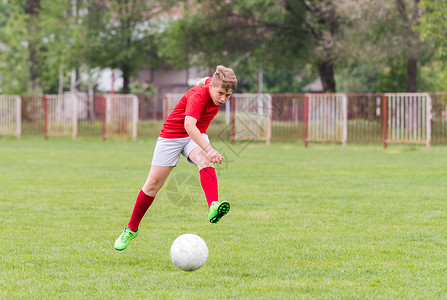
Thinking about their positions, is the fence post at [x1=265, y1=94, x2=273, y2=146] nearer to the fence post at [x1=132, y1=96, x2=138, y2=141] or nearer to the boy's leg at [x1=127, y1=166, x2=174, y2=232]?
the fence post at [x1=132, y1=96, x2=138, y2=141]

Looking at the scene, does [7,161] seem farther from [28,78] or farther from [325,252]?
[28,78]

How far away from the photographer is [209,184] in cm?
688

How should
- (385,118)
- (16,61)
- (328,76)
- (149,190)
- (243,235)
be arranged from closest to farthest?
1. (149,190)
2. (243,235)
3. (385,118)
4. (328,76)
5. (16,61)

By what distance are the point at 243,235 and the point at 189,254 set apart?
2.29 metres

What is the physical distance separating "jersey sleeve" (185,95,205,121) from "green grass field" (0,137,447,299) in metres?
1.36

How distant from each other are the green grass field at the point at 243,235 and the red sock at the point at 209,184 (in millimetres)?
583

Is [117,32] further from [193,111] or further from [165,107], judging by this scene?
[193,111]

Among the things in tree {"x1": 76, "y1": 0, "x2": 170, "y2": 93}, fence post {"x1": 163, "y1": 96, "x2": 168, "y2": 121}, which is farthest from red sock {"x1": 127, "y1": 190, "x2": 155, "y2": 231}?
tree {"x1": 76, "y1": 0, "x2": 170, "y2": 93}

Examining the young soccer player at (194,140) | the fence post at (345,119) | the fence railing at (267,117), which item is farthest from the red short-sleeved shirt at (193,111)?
the fence post at (345,119)

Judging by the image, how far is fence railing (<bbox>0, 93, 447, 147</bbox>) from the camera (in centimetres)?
2581

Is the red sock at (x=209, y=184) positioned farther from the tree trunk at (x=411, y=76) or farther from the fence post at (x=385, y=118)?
the tree trunk at (x=411, y=76)

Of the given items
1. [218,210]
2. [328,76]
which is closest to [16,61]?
[328,76]

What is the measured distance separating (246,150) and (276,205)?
14.5 meters

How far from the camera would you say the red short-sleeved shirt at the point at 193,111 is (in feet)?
22.3
